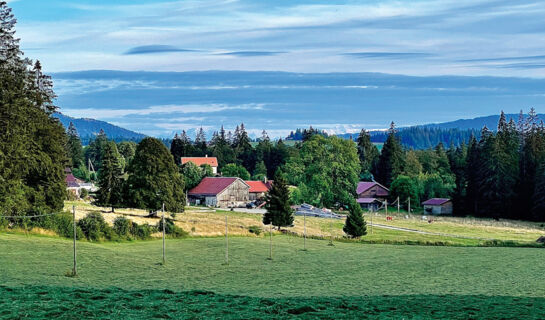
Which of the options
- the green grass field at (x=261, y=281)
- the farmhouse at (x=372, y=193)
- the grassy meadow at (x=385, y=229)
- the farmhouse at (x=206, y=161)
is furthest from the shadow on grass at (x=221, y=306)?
the farmhouse at (x=206, y=161)

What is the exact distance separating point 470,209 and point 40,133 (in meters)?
80.3

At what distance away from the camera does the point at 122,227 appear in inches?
2012

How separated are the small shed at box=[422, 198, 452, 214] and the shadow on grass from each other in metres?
90.9

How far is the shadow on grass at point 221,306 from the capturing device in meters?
19.3

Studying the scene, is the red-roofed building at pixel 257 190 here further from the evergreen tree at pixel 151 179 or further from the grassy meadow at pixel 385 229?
the evergreen tree at pixel 151 179

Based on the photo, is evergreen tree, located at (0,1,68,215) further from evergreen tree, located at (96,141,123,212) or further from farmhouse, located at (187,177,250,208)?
farmhouse, located at (187,177,250,208)

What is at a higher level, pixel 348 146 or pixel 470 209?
pixel 348 146

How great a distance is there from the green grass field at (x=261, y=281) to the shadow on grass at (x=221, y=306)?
0.13ft

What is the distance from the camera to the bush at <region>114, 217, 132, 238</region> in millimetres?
50656

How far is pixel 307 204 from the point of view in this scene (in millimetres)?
102312

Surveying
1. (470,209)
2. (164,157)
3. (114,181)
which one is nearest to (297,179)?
(470,209)

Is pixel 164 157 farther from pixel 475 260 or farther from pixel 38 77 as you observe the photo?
pixel 475 260

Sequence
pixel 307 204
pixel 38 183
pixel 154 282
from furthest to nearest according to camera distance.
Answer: pixel 307 204 < pixel 38 183 < pixel 154 282

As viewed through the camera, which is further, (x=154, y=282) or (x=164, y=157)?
(x=164, y=157)
